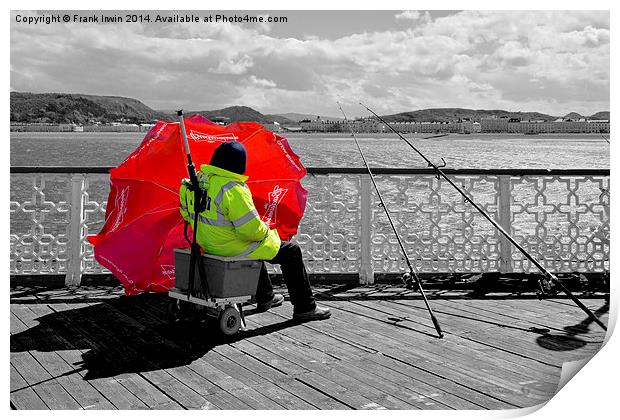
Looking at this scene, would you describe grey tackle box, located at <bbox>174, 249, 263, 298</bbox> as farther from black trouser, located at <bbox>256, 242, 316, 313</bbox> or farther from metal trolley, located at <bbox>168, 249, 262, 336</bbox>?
black trouser, located at <bbox>256, 242, 316, 313</bbox>

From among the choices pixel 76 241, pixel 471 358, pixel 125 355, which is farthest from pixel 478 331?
pixel 76 241

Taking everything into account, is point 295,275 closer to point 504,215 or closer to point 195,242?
point 195,242

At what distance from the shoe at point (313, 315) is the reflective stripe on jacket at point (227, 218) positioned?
0.48 metres

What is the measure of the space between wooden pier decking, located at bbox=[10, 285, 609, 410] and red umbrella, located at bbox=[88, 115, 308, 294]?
0.37 m

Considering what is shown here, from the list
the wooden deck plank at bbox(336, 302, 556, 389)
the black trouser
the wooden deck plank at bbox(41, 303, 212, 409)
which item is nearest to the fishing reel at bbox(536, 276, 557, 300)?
the wooden deck plank at bbox(336, 302, 556, 389)

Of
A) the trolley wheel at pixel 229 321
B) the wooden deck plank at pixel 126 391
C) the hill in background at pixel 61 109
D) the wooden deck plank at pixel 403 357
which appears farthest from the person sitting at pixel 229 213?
the hill in background at pixel 61 109

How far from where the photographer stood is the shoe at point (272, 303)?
4.46m

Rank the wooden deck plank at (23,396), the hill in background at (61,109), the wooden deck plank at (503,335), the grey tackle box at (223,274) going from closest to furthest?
1. the wooden deck plank at (23,396)
2. the wooden deck plank at (503,335)
3. the grey tackle box at (223,274)
4. the hill in background at (61,109)

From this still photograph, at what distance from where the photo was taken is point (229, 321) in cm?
392

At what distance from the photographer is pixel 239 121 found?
471 cm

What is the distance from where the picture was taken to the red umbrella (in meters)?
4.12

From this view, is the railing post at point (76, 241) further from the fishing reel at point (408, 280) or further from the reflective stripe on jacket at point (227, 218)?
the fishing reel at point (408, 280)

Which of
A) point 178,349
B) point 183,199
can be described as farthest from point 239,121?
point 178,349
